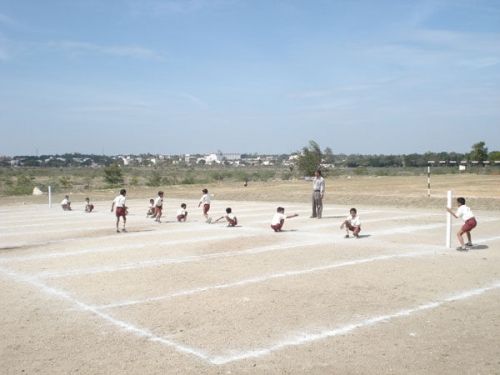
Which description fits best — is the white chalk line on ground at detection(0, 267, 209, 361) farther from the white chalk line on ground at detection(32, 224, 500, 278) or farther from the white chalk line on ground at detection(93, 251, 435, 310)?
the white chalk line on ground at detection(32, 224, 500, 278)

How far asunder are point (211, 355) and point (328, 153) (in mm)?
74809

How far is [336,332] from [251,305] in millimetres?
1681

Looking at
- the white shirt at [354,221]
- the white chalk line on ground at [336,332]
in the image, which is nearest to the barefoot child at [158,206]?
the white shirt at [354,221]

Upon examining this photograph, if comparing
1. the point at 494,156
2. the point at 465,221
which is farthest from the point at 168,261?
the point at 494,156

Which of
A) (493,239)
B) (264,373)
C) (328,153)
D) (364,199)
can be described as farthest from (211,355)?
(328,153)

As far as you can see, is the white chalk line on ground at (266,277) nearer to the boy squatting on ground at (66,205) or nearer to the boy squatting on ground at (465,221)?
the boy squatting on ground at (465,221)

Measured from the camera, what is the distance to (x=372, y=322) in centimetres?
727

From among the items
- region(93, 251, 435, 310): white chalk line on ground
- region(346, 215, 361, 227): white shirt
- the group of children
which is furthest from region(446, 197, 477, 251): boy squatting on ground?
region(346, 215, 361, 227): white shirt

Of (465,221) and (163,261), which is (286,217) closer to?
(465,221)

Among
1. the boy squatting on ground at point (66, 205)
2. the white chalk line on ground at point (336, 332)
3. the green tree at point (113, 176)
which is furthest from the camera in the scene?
the green tree at point (113, 176)

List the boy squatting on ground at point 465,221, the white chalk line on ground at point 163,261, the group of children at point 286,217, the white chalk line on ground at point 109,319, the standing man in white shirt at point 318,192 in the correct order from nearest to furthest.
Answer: the white chalk line on ground at point 109,319, the white chalk line on ground at point 163,261, the boy squatting on ground at point 465,221, the group of children at point 286,217, the standing man in white shirt at point 318,192

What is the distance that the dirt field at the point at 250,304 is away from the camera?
5.96 meters

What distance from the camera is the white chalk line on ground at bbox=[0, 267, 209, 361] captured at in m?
6.30

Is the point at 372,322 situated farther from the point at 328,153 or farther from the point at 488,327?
the point at 328,153
